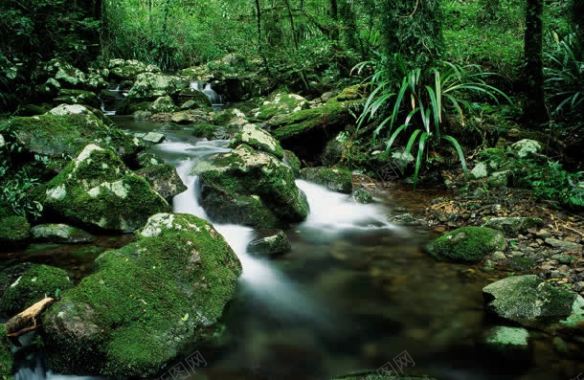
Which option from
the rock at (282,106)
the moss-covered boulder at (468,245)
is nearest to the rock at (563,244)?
the moss-covered boulder at (468,245)

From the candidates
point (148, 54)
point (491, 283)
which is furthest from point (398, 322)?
point (148, 54)

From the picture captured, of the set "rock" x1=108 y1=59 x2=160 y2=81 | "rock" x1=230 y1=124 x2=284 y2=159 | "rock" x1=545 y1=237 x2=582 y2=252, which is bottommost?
"rock" x1=545 y1=237 x2=582 y2=252

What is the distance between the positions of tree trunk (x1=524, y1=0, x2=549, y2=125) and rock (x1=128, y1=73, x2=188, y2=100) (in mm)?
9484

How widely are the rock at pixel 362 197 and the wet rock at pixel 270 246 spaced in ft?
5.55

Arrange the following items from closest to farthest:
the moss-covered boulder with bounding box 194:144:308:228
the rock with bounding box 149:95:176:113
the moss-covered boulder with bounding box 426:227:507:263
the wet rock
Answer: the moss-covered boulder with bounding box 426:227:507:263 < the wet rock < the moss-covered boulder with bounding box 194:144:308:228 < the rock with bounding box 149:95:176:113

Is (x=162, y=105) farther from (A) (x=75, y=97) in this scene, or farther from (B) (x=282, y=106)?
(B) (x=282, y=106)

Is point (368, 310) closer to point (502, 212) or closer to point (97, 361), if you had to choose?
point (97, 361)

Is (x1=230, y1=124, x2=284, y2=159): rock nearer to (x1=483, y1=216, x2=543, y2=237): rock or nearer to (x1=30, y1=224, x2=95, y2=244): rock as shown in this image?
(x1=30, y1=224, x2=95, y2=244): rock

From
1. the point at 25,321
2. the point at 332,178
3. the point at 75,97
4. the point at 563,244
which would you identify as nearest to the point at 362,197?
the point at 332,178

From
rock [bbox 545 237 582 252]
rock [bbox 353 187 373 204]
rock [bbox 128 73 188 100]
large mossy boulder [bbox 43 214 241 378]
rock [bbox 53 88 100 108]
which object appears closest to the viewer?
large mossy boulder [bbox 43 214 241 378]

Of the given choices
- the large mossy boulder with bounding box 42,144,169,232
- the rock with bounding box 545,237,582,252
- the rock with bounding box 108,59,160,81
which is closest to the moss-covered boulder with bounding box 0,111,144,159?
the large mossy boulder with bounding box 42,144,169,232

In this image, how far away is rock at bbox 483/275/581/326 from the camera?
3215 millimetres

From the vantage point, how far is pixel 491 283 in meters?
3.73

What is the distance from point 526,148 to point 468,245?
7.93 feet
